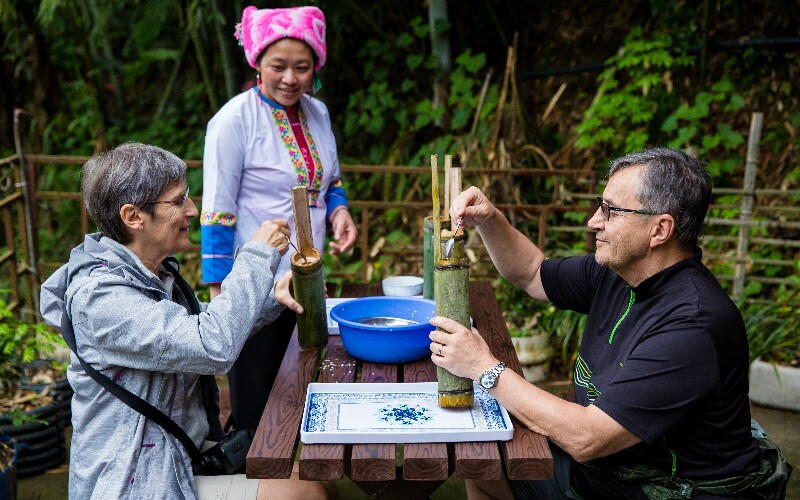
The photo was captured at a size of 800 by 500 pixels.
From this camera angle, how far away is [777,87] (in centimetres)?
541

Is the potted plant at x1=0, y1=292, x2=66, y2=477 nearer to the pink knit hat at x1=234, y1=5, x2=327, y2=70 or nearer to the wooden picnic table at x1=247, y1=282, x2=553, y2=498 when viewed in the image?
the pink knit hat at x1=234, y1=5, x2=327, y2=70

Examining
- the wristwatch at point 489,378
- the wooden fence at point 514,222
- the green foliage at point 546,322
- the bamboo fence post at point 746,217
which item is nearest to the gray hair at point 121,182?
the wristwatch at point 489,378

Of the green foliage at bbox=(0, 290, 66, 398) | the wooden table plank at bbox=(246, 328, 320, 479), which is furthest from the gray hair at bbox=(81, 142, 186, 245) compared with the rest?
the green foliage at bbox=(0, 290, 66, 398)

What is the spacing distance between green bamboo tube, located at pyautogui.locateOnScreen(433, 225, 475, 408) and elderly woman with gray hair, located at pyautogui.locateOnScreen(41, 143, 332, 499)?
479 millimetres

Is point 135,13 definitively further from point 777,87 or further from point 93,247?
point 93,247

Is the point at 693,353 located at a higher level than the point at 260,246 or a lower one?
lower

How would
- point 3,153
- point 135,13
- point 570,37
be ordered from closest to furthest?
point 570,37 < point 3,153 < point 135,13

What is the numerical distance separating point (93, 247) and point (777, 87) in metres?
5.27

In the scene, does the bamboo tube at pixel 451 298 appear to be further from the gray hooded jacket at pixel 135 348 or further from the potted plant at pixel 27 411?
the potted plant at pixel 27 411

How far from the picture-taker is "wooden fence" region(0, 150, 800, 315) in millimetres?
4078

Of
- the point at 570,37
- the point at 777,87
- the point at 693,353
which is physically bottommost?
the point at 693,353

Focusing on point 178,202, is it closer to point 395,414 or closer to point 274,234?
point 274,234

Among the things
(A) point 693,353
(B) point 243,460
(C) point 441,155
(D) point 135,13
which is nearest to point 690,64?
(C) point 441,155

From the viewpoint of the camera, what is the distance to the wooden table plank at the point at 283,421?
1568 mm
